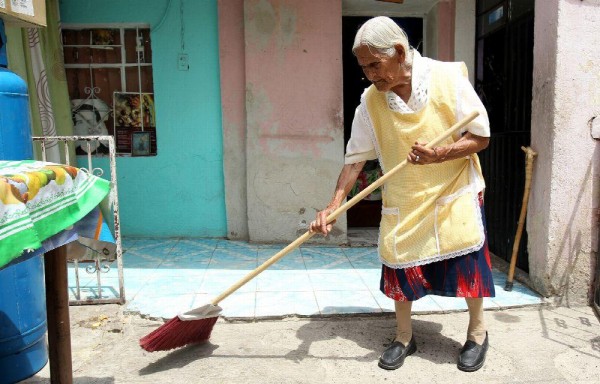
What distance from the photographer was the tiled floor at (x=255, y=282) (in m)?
3.63

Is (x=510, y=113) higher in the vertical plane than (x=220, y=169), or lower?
higher

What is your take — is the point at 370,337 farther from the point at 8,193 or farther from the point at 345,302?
the point at 8,193

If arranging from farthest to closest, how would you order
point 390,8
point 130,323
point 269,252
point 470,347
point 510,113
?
point 390,8
point 269,252
point 510,113
point 130,323
point 470,347

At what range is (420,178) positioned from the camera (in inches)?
107

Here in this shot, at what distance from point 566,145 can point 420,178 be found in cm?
150

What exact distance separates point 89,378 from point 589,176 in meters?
3.53

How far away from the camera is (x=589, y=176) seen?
11.7 ft

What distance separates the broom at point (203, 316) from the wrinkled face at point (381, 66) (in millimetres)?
386

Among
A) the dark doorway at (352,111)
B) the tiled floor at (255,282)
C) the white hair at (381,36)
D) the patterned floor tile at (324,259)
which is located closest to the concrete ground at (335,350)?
the tiled floor at (255,282)

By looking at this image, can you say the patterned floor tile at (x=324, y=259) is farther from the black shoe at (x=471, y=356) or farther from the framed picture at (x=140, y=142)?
the framed picture at (x=140, y=142)

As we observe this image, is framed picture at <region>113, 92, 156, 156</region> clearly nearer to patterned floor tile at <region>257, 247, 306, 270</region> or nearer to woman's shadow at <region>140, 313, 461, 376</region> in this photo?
patterned floor tile at <region>257, 247, 306, 270</region>

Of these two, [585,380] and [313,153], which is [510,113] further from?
[585,380]

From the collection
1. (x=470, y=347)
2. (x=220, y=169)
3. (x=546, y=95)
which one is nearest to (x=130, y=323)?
(x=470, y=347)

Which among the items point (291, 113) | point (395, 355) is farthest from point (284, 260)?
point (395, 355)
